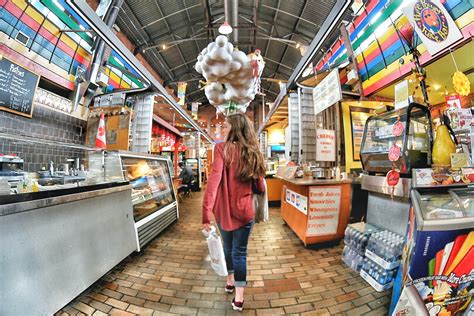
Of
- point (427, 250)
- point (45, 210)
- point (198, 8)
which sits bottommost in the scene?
point (427, 250)

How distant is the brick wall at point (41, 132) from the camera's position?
3.69m

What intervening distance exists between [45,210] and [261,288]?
2172 mm

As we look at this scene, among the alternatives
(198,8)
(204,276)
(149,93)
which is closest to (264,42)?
(198,8)

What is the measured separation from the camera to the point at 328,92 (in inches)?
141

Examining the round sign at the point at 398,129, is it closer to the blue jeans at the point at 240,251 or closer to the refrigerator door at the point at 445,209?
the refrigerator door at the point at 445,209

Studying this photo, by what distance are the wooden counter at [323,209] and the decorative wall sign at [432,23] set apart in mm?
2141

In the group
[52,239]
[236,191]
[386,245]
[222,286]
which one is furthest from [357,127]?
Result: [52,239]

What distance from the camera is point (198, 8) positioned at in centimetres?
703

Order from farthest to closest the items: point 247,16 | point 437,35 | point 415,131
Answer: point 247,16 < point 437,35 < point 415,131

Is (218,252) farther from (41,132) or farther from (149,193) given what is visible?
(41,132)

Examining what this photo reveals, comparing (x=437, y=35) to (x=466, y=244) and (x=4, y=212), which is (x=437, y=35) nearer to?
(x=466, y=244)

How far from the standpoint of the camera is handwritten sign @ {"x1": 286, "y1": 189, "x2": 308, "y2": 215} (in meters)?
3.06

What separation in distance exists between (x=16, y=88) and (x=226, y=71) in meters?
4.05

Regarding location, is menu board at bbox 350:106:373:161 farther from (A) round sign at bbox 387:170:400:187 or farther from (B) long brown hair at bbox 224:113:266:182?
(B) long brown hair at bbox 224:113:266:182
